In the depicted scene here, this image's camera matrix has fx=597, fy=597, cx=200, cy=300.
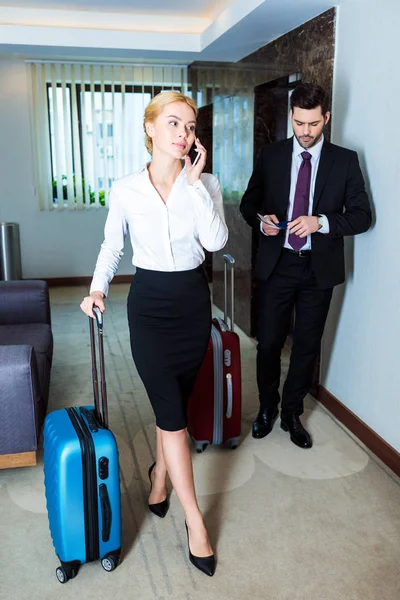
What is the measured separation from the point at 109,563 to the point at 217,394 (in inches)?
37.4

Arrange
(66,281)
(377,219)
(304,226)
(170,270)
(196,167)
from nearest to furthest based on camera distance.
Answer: (196,167)
(170,270)
(304,226)
(377,219)
(66,281)

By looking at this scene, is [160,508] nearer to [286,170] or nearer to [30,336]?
[30,336]

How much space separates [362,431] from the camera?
308cm

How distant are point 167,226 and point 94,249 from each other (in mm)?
5122

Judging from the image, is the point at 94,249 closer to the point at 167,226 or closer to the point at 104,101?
the point at 104,101

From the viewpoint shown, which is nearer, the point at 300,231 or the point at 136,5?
the point at 300,231

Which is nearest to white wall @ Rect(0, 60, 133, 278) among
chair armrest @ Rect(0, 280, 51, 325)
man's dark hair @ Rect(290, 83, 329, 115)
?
chair armrest @ Rect(0, 280, 51, 325)

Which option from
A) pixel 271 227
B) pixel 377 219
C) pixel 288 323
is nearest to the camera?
pixel 271 227

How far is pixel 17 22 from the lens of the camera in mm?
4707

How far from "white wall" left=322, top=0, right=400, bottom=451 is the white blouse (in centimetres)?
111

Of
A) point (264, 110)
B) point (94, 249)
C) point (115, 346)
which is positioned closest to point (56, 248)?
point (94, 249)

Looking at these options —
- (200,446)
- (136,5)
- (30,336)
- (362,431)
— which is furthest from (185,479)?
(136,5)

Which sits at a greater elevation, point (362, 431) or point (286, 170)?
point (286, 170)

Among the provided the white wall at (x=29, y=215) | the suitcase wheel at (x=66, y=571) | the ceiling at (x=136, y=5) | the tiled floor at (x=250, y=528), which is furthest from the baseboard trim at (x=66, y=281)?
the suitcase wheel at (x=66, y=571)
